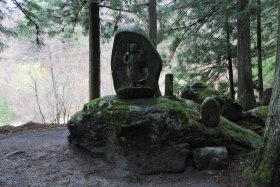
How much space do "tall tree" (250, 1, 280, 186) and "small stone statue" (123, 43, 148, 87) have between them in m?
2.85

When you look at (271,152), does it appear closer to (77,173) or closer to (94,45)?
A: (77,173)

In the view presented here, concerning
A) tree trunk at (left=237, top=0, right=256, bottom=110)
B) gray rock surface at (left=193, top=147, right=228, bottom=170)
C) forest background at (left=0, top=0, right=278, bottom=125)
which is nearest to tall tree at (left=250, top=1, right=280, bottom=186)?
gray rock surface at (left=193, top=147, right=228, bottom=170)

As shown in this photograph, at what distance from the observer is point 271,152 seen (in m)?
5.20

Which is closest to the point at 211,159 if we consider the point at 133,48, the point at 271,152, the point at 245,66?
the point at 271,152

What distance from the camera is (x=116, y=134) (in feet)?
22.5

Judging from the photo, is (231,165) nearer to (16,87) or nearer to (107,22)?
(107,22)

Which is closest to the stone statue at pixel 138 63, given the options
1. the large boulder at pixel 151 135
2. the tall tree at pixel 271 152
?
the large boulder at pixel 151 135

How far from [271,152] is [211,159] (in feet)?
5.15

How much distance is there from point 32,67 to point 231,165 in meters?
23.6

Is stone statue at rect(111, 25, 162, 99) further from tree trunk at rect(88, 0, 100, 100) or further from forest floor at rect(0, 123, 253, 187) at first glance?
tree trunk at rect(88, 0, 100, 100)

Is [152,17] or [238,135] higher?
[152,17]

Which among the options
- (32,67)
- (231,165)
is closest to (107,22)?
(231,165)

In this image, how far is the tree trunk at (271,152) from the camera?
203 inches

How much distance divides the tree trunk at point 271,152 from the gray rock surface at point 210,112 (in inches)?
69.0
